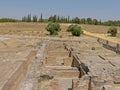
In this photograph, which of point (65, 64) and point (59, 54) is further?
point (59, 54)

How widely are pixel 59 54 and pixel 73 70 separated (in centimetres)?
636

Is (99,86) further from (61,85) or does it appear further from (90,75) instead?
(61,85)

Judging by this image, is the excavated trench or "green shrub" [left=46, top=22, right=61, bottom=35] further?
"green shrub" [left=46, top=22, right=61, bottom=35]

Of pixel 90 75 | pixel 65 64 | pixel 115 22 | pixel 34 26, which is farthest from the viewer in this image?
pixel 115 22

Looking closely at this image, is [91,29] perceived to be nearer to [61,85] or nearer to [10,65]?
[10,65]

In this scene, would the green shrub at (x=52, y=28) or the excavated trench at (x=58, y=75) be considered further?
the green shrub at (x=52, y=28)

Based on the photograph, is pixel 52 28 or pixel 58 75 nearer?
pixel 58 75

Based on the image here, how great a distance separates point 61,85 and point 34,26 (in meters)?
51.7

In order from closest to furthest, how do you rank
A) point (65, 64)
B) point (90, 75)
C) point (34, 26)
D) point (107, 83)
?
point (107, 83) → point (90, 75) → point (65, 64) → point (34, 26)

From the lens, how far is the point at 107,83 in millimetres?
10086

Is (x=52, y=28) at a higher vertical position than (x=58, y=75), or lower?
lower

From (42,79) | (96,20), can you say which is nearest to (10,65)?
(42,79)

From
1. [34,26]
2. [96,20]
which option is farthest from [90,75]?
[96,20]

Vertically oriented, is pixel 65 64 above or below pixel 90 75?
below
